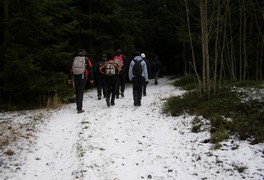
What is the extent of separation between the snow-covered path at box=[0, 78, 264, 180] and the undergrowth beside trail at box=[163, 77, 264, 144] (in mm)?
341

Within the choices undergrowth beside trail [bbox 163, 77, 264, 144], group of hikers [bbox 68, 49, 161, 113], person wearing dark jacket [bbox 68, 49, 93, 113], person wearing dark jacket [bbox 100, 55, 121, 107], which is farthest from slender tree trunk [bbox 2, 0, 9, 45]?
undergrowth beside trail [bbox 163, 77, 264, 144]

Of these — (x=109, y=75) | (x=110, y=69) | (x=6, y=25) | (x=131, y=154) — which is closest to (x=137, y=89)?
(x=109, y=75)

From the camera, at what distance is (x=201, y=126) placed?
7.49 meters

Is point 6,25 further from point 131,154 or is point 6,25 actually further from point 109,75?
point 131,154

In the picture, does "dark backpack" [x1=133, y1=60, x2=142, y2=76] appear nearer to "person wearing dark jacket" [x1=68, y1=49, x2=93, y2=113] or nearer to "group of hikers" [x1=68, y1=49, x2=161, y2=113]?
"group of hikers" [x1=68, y1=49, x2=161, y2=113]

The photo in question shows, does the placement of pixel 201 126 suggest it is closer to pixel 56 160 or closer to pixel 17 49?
pixel 56 160

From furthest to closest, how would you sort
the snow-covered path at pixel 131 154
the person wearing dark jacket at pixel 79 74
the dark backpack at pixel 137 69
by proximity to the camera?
the dark backpack at pixel 137 69 → the person wearing dark jacket at pixel 79 74 → the snow-covered path at pixel 131 154

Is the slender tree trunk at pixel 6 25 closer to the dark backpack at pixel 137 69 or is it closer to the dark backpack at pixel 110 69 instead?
the dark backpack at pixel 110 69

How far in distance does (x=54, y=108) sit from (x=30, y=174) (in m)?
6.43

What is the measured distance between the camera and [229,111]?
7949 mm

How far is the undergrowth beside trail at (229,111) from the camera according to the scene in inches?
253

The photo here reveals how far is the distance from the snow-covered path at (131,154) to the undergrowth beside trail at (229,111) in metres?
0.34

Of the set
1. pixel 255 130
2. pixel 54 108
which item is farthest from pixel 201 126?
pixel 54 108

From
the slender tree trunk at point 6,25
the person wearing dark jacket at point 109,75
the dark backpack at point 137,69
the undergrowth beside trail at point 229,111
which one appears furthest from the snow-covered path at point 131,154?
the slender tree trunk at point 6,25
